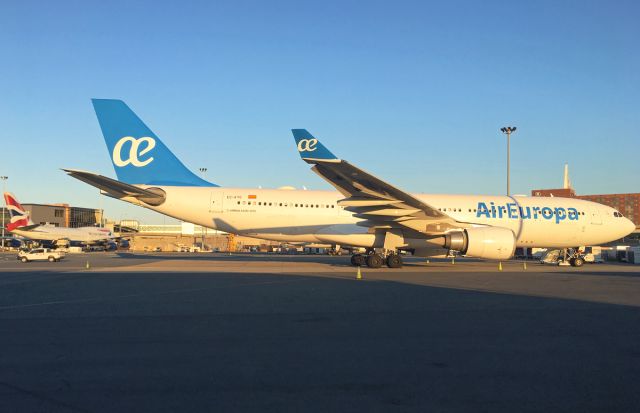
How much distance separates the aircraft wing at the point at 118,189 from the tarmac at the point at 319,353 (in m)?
8.33

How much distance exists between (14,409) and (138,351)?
5.98 ft

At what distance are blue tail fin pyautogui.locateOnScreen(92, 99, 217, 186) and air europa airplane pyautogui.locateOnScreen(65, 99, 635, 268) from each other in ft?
0.14

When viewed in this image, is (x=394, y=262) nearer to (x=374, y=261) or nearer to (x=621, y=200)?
(x=374, y=261)

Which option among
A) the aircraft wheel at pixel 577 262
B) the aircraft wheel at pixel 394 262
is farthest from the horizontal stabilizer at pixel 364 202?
the aircraft wheel at pixel 577 262

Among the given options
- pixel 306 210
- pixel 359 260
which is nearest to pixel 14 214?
pixel 306 210

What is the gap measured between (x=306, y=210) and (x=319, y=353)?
16.6 m

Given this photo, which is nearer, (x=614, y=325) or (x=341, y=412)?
(x=341, y=412)

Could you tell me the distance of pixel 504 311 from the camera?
27.2 feet

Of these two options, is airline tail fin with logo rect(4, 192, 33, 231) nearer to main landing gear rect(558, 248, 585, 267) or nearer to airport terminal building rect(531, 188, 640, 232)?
main landing gear rect(558, 248, 585, 267)

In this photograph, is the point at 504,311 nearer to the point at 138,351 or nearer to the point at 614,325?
the point at 614,325

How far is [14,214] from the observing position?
164ft

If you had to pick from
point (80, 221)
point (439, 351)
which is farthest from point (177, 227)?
point (439, 351)

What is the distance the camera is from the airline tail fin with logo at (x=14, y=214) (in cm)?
4903

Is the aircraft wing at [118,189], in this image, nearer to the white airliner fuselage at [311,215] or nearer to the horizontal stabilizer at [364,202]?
the white airliner fuselage at [311,215]
